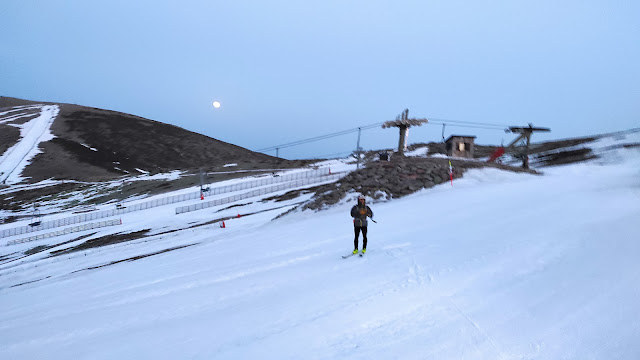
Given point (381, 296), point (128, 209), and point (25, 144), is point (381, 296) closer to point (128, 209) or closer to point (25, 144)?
point (128, 209)

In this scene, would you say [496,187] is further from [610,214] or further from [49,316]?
[49,316]

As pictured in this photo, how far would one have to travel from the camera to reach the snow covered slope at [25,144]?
78.0m

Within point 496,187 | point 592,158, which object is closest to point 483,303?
point 496,187

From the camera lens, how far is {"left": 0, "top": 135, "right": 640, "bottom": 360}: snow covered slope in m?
5.43

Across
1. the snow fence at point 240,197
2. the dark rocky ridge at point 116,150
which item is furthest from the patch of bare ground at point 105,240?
the dark rocky ridge at point 116,150

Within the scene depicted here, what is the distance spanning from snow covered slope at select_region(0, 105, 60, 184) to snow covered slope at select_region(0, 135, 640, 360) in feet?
302

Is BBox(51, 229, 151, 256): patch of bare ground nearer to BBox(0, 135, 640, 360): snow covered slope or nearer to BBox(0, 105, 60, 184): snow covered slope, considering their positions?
BBox(0, 135, 640, 360): snow covered slope

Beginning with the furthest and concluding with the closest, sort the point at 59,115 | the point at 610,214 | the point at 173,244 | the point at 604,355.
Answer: the point at 59,115
the point at 173,244
the point at 610,214
the point at 604,355

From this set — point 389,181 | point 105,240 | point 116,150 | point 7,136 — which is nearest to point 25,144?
point 7,136

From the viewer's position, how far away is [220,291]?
8.52 metres

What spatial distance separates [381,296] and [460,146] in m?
40.7

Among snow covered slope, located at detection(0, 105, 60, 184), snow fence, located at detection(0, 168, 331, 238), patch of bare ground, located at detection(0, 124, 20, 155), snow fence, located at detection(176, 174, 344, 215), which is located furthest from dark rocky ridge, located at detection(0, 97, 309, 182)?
snow fence, located at detection(176, 174, 344, 215)

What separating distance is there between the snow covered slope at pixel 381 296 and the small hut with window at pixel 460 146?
28381mm

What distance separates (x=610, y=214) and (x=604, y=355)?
9.85 metres
